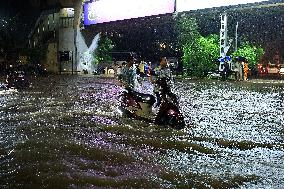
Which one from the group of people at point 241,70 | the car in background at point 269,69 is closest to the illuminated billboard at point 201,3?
the group of people at point 241,70

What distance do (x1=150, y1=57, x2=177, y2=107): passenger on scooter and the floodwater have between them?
0.85 meters

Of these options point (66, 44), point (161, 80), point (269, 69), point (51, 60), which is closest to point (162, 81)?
point (161, 80)

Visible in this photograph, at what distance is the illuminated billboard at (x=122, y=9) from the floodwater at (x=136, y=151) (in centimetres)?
1569

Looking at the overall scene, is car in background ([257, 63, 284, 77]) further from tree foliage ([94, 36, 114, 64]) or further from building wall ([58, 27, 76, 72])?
building wall ([58, 27, 76, 72])

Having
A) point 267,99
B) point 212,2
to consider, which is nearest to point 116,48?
point 212,2

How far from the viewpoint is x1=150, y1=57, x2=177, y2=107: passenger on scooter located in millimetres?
8805

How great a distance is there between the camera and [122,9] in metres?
29.8

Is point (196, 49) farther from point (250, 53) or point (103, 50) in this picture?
point (103, 50)

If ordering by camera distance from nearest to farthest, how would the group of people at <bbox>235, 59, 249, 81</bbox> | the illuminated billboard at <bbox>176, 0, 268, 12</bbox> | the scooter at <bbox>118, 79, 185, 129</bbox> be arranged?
the scooter at <bbox>118, 79, 185, 129</bbox> < the illuminated billboard at <bbox>176, 0, 268, 12</bbox> < the group of people at <bbox>235, 59, 249, 81</bbox>

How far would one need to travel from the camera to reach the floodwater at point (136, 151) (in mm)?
5141

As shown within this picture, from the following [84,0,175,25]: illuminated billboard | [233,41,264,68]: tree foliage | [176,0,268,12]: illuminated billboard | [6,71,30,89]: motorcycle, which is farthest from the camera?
[233,41,264,68]: tree foliage

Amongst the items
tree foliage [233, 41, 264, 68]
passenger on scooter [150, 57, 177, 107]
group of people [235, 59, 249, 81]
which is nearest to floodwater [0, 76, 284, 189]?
passenger on scooter [150, 57, 177, 107]

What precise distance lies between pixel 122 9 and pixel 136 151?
24.5 metres

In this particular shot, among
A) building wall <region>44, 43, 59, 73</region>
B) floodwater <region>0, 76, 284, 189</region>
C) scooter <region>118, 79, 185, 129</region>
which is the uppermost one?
building wall <region>44, 43, 59, 73</region>
